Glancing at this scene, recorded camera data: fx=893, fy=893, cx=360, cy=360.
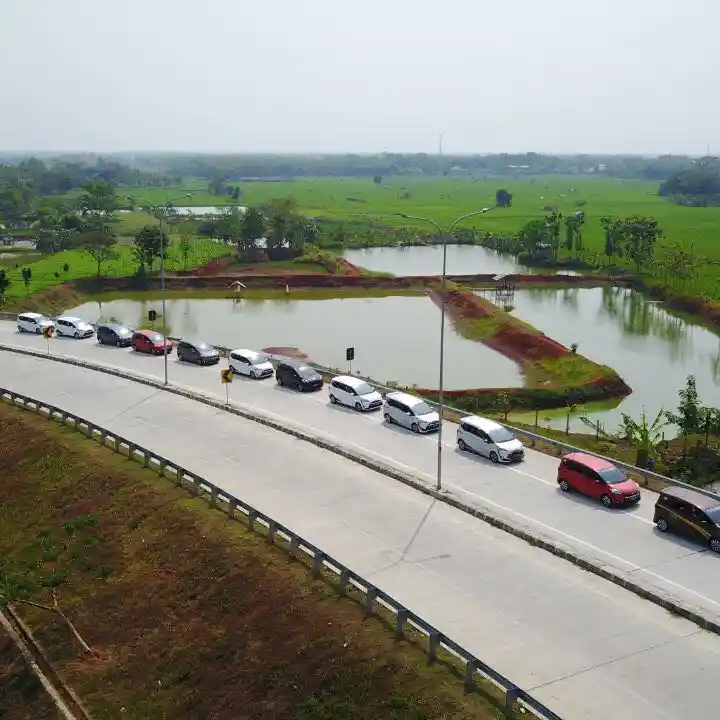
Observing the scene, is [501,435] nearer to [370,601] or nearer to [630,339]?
[370,601]

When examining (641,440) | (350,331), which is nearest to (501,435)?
(641,440)

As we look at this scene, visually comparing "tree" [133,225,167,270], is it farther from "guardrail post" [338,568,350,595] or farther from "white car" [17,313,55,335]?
"guardrail post" [338,568,350,595]

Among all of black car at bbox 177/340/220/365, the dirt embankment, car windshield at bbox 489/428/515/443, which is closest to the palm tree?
car windshield at bbox 489/428/515/443

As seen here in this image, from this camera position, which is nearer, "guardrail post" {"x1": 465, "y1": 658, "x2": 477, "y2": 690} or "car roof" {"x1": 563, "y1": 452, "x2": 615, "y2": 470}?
"guardrail post" {"x1": 465, "y1": 658, "x2": 477, "y2": 690}

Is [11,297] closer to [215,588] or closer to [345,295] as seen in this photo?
[345,295]

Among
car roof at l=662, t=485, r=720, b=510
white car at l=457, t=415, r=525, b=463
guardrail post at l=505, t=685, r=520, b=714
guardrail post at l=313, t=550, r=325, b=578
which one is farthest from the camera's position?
white car at l=457, t=415, r=525, b=463

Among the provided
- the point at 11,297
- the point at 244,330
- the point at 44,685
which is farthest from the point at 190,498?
the point at 11,297
